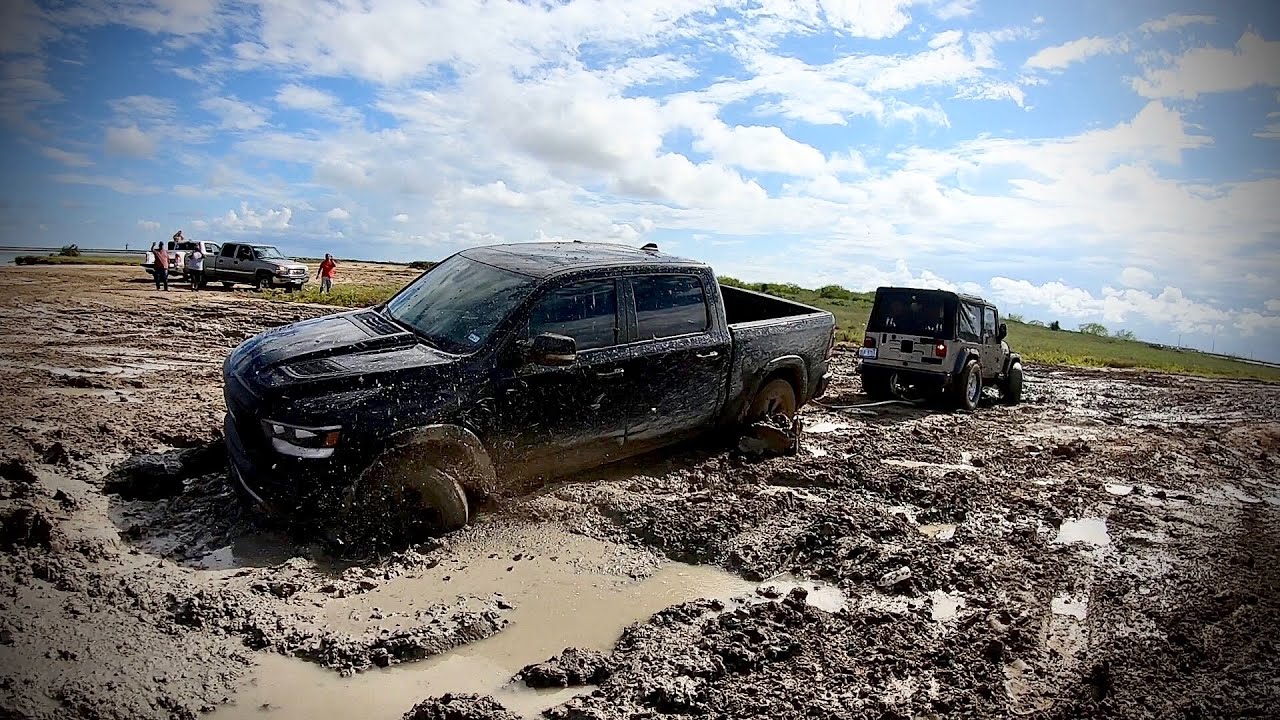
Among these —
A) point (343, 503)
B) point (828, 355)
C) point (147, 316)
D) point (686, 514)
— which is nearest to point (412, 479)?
point (343, 503)

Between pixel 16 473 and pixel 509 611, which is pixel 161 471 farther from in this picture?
pixel 509 611

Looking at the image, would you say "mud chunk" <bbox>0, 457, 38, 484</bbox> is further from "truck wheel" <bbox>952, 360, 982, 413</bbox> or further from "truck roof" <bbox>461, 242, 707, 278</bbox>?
"truck wheel" <bbox>952, 360, 982, 413</bbox>

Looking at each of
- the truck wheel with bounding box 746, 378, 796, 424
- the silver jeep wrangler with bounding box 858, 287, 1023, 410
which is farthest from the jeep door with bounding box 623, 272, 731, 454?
the silver jeep wrangler with bounding box 858, 287, 1023, 410

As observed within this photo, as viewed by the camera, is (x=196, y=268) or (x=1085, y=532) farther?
(x=196, y=268)

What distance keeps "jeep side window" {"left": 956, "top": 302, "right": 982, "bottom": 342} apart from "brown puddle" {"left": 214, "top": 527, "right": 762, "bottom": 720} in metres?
8.73

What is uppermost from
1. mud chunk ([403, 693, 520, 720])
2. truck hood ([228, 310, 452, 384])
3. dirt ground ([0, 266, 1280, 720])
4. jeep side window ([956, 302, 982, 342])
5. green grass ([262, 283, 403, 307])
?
jeep side window ([956, 302, 982, 342])

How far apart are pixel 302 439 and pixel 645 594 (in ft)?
7.29

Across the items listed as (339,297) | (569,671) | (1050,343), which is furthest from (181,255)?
(1050,343)

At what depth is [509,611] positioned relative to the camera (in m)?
4.19

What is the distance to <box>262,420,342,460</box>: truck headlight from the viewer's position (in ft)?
14.0

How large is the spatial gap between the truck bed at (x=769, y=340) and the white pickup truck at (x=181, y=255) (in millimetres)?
25092

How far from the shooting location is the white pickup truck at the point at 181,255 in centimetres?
2709

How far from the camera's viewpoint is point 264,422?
4316 millimetres

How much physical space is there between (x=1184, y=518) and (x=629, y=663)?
6096 mm
